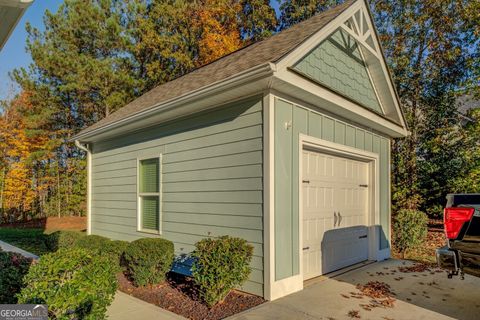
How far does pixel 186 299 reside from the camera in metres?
4.52

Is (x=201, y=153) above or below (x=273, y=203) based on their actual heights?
above

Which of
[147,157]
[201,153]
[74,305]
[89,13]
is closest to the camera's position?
[74,305]

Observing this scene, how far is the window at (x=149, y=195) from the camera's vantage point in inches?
260

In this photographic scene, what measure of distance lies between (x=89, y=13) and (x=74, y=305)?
17.3 m

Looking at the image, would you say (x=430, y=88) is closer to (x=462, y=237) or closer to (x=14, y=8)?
(x=462, y=237)

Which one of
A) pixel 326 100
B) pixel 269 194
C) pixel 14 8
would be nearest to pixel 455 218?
pixel 269 194

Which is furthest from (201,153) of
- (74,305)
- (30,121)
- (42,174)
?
(42,174)

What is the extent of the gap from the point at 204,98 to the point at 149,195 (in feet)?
9.04

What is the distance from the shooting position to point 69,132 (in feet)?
62.3

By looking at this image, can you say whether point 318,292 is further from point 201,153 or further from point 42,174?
point 42,174

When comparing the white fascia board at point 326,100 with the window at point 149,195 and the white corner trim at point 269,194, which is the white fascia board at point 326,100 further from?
the window at point 149,195

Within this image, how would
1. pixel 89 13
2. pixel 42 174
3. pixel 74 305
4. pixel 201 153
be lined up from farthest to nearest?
pixel 42 174, pixel 89 13, pixel 201 153, pixel 74 305

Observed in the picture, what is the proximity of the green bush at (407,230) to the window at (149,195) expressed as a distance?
5.72m

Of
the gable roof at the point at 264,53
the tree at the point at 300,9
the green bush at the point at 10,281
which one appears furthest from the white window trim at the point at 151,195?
the tree at the point at 300,9
